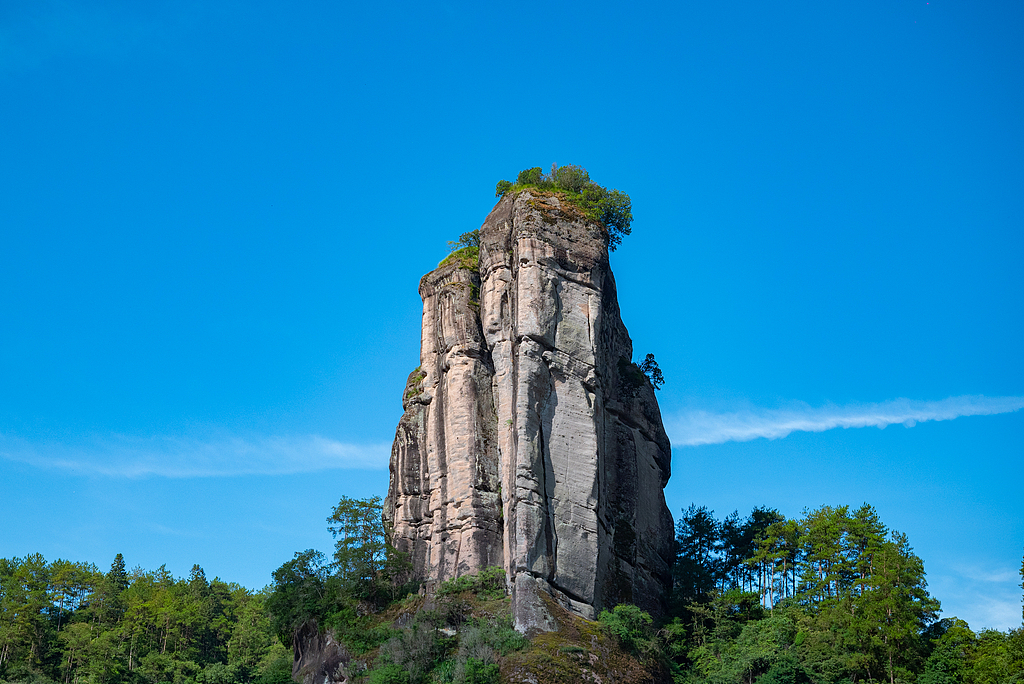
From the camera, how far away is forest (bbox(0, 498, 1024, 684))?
42781 millimetres

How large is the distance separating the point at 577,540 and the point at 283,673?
59.6 feet

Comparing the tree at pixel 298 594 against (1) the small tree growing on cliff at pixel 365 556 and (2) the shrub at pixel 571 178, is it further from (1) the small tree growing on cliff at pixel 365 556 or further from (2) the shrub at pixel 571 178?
(2) the shrub at pixel 571 178

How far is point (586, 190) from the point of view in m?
54.9

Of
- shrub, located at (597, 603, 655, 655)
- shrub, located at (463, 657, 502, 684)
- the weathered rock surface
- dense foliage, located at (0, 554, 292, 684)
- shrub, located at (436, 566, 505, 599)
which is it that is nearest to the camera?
shrub, located at (463, 657, 502, 684)

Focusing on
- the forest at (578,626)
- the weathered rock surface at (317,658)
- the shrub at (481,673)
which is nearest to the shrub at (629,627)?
the forest at (578,626)

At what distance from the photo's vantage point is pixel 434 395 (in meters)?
56.1

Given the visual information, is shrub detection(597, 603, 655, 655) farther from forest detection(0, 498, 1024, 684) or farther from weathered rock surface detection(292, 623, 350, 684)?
weathered rock surface detection(292, 623, 350, 684)

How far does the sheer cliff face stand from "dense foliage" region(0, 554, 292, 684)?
13.1 metres

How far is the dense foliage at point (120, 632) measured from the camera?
60.6 m

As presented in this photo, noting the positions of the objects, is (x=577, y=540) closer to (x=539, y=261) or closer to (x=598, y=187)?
(x=539, y=261)

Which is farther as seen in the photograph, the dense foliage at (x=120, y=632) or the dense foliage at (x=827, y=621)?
the dense foliage at (x=120, y=632)

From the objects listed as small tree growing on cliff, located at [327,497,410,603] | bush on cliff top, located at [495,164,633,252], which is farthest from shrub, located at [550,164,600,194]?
small tree growing on cliff, located at [327,497,410,603]

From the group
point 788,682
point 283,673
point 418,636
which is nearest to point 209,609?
point 283,673

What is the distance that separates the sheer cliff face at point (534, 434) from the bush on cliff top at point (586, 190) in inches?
78.1
